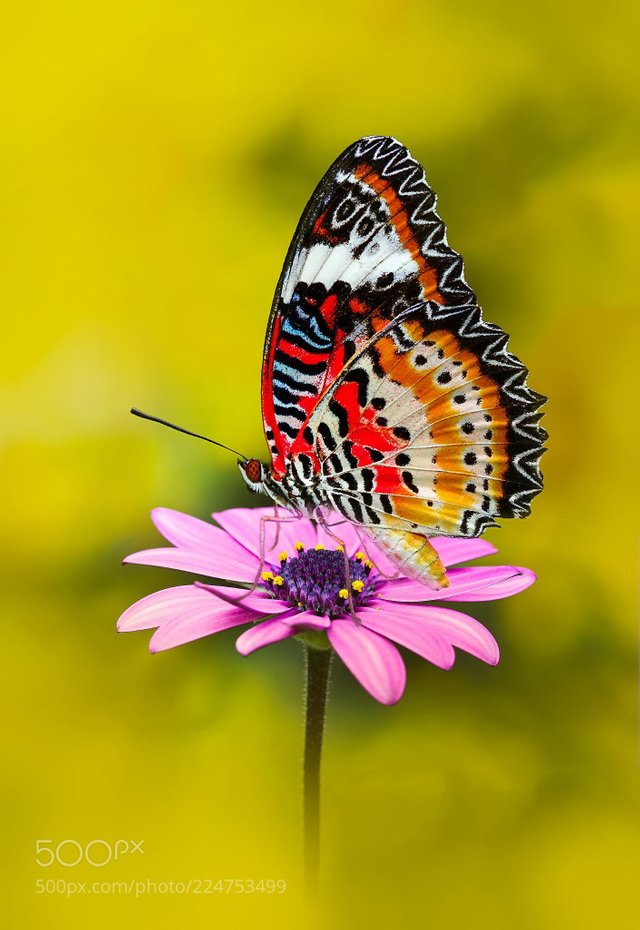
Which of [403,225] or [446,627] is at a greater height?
[403,225]

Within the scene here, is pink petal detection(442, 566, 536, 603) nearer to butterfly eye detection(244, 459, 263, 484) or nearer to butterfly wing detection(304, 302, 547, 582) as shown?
butterfly wing detection(304, 302, 547, 582)

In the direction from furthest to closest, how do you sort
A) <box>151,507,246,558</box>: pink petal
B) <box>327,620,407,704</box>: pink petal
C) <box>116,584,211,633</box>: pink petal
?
1. <box>151,507,246,558</box>: pink petal
2. <box>116,584,211,633</box>: pink petal
3. <box>327,620,407,704</box>: pink petal

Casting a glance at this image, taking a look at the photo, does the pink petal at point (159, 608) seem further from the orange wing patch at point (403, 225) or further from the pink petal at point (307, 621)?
the orange wing patch at point (403, 225)

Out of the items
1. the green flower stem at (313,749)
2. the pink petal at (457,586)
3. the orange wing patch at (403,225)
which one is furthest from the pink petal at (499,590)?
the orange wing patch at (403,225)

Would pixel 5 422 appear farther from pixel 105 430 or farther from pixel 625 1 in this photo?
pixel 625 1

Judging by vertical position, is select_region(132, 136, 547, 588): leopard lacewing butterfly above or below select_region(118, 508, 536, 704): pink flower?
above

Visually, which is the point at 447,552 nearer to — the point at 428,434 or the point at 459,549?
the point at 459,549

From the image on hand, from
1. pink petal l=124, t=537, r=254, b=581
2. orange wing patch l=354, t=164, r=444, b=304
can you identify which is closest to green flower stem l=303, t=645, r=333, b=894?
pink petal l=124, t=537, r=254, b=581

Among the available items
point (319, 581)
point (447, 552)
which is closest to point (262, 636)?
point (319, 581)
